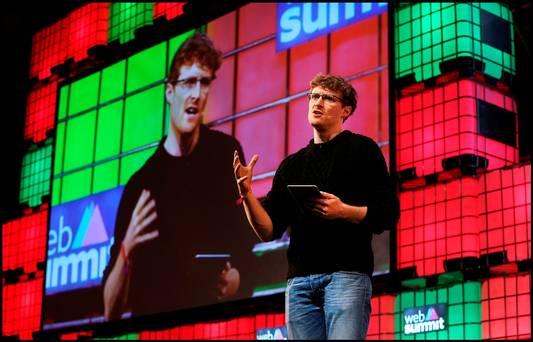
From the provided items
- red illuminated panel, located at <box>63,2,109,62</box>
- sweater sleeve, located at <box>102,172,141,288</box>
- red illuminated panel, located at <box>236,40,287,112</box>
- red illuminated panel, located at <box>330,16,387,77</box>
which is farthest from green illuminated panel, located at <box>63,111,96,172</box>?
red illuminated panel, located at <box>330,16,387,77</box>

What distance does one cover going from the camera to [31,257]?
962 cm

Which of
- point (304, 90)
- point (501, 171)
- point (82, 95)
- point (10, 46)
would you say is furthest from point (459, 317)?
point (10, 46)

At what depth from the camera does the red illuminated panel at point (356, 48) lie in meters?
6.70

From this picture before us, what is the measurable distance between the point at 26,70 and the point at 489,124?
234 inches

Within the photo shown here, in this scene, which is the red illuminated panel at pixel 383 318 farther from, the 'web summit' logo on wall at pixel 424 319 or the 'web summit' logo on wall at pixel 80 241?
the 'web summit' logo on wall at pixel 80 241

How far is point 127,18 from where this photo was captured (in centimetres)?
951

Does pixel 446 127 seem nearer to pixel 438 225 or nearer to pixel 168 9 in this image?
pixel 438 225

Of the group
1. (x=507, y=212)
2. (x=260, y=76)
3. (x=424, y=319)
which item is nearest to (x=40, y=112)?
(x=260, y=76)

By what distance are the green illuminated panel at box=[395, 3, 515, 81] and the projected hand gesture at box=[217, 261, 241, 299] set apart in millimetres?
1918

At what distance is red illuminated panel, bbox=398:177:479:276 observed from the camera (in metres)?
5.94

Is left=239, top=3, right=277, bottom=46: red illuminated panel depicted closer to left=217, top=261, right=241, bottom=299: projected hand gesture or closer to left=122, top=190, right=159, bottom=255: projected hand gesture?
left=122, top=190, right=159, bottom=255: projected hand gesture

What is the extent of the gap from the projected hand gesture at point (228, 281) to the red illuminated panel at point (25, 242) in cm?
268

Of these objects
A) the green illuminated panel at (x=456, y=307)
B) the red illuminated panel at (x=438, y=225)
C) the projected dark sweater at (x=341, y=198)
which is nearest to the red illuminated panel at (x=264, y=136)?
the red illuminated panel at (x=438, y=225)

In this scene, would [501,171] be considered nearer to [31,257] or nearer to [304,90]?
[304,90]
